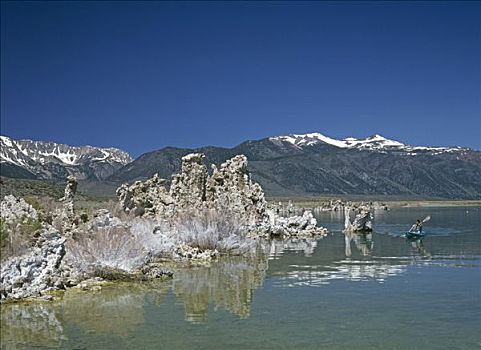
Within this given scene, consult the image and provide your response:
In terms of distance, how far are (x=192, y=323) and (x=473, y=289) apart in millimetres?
8499

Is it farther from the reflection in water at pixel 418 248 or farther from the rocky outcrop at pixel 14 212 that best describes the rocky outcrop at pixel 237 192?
the rocky outcrop at pixel 14 212

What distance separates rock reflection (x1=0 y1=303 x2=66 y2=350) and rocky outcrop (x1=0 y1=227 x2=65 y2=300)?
49 cm

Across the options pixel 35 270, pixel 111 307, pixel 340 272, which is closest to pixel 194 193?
pixel 340 272

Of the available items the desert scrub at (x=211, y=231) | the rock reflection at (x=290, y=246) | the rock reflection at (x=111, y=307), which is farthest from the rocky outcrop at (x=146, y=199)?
the rock reflection at (x=111, y=307)

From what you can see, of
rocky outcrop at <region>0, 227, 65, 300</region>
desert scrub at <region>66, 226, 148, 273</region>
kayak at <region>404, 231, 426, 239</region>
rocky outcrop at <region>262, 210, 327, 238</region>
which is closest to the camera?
rocky outcrop at <region>0, 227, 65, 300</region>

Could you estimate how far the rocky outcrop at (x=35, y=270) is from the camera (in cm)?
1441

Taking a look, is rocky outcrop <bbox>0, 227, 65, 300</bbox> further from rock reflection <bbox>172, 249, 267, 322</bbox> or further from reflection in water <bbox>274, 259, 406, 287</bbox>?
reflection in water <bbox>274, 259, 406, 287</bbox>

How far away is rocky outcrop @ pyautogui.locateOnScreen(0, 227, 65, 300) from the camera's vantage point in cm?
1441

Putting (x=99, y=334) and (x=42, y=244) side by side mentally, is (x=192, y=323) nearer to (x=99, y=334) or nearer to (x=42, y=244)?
(x=99, y=334)

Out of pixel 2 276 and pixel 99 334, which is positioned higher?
pixel 2 276

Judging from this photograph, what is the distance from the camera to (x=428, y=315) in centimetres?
1353

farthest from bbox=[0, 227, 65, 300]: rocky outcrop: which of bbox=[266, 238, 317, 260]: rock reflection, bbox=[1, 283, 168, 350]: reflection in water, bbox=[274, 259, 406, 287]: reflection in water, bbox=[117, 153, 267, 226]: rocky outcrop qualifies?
bbox=[117, 153, 267, 226]: rocky outcrop

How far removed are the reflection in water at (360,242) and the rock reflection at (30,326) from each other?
53.3ft

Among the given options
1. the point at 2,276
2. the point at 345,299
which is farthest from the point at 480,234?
the point at 2,276
